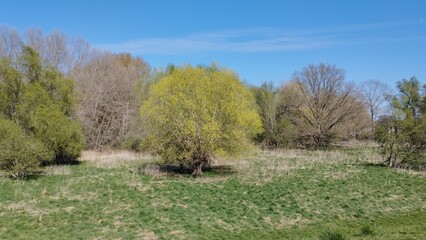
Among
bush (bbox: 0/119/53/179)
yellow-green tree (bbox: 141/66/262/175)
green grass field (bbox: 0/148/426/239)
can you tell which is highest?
yellow-green tree (bbox: 141/66/262/175)

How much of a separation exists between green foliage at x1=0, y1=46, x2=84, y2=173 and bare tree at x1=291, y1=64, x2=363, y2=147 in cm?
3110

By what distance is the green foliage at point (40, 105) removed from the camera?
2866 centimetres

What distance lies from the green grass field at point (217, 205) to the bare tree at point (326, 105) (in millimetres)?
23189

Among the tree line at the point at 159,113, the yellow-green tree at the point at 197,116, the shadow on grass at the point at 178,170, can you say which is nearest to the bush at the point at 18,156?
the tree line at the point at 159,113

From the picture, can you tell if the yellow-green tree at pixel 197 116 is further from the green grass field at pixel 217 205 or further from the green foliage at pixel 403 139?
the green foliage at pixel 403 139

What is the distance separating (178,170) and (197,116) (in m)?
5.25

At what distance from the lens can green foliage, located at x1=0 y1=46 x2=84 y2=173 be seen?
28.7 meters

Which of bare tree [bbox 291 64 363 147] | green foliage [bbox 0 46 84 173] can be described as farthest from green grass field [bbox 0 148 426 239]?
bare tree [bbox 291 64 363 147]

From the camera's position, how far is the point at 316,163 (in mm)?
30531

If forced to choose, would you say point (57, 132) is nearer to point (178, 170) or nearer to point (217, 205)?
point (178, 170)

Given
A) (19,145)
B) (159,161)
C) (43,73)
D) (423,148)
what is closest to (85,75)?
(43,73)

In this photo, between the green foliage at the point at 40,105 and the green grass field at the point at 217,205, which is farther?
the green foliage at the point at 40,105

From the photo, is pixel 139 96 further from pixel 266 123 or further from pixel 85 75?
pixel 266 123

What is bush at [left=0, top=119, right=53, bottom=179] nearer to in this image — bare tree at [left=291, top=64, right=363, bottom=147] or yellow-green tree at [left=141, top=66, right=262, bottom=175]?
yellow-green tree at [left=141, top=66, right=262, bottom=175]
